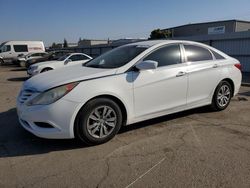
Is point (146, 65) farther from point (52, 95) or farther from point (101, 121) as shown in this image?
point (52, 95)

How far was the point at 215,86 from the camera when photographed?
565 centimetres

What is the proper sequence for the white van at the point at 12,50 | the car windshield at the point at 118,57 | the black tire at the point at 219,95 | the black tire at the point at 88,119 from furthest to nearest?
the white van at the point at 12,50 < the black tire at the point at 219,95 < the car windshield at the point at 118,57 < the black tire at the point at 88,119

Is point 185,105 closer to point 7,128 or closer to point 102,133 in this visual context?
point 102,133

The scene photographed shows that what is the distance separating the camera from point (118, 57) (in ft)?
16.3

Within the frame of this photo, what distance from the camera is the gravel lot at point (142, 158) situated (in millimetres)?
3145

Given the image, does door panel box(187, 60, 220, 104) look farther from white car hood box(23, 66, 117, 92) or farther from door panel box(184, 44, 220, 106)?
white car hood box(23, 66, 117, 92)

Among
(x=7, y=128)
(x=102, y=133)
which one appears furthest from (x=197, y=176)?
(x=7, y=128)

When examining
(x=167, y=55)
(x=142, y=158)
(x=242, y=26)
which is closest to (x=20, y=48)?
(x=167, y=55)

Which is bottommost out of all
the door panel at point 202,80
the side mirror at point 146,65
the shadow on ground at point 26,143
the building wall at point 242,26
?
the shadow on ground at point 26,143

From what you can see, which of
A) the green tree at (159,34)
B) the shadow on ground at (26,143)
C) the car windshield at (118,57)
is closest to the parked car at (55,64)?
the car windshield at (118,57)

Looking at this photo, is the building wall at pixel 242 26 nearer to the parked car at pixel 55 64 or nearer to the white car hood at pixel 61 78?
the parked car at pixel 55 64

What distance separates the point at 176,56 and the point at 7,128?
→ 135 inches

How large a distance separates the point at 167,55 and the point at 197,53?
2.78ft

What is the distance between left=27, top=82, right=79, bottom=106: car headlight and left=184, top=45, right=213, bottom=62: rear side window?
2454 millimetres
